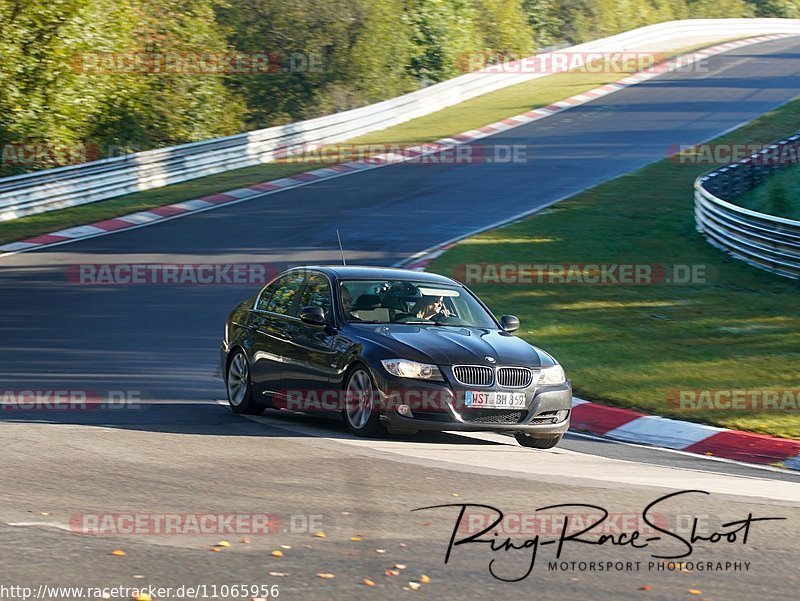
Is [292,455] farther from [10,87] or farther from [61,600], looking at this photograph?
[10,87]

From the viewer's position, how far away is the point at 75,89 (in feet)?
115

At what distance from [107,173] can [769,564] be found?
23.5 metres

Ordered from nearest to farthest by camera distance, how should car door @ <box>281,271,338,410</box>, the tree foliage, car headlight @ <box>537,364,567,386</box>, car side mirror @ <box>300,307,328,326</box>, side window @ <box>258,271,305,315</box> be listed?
car headlight @ <box>537,364,567,386</box>, car door @ <box>281,271,338,410</box>, car side mirror @ <box>300,307,328,326</box>, side window @ <box>258,271,305,315</box>, the tree foliage

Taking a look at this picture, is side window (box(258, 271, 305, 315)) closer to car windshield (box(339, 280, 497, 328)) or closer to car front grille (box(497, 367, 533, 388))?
car windshield (box(339, 280, 497, 328))

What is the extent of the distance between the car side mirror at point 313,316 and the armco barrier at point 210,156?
52.3 feet

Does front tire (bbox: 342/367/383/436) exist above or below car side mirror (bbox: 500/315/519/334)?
below

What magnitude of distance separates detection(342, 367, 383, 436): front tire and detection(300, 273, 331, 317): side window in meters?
0.98

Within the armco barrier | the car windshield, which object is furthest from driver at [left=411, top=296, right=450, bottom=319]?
the armco barrier

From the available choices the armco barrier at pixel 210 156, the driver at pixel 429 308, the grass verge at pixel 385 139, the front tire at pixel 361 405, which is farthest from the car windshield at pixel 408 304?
the armco barrier at pixel 210 156

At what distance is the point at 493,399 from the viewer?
391 inches

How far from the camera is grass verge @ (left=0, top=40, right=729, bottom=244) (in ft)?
82.4

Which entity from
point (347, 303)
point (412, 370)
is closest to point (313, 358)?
point (347, 303)

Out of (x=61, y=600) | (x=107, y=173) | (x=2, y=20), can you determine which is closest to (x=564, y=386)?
(x=61, y=600)

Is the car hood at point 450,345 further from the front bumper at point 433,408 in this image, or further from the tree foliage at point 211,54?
the tree foliage at point 211,54
